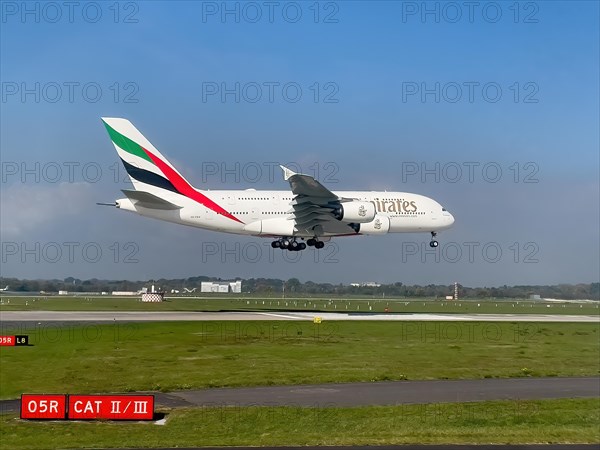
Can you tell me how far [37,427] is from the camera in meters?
19.7

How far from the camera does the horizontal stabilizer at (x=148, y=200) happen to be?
166 ft

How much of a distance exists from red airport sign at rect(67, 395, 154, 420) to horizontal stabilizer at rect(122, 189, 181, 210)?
99.9ft

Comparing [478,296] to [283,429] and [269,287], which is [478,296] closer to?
[269,287]

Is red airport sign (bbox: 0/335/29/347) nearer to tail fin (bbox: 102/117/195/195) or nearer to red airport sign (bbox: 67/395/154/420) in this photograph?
red airport sign (bbox: 67/395/154/420)

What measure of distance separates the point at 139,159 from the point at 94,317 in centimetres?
1346

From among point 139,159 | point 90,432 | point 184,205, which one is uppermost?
point 139,159

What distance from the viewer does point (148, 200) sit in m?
52.5

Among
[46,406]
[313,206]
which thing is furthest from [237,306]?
[46,406]

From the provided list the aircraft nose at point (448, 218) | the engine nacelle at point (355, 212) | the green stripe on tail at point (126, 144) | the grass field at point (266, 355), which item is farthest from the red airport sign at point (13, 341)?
the aircraft nose at point (448, 218)

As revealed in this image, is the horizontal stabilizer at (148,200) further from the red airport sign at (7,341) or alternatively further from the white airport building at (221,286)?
the white airport building at (221,286)

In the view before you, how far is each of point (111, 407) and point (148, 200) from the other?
33.3 metres

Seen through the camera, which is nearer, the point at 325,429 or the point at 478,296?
the point at 325,429

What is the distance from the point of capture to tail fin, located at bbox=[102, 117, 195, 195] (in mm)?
55656

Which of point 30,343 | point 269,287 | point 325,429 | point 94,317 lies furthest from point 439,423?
point 269,287
